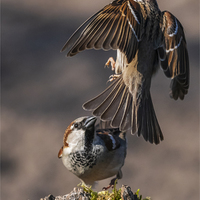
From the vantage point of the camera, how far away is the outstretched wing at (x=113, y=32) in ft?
12.0

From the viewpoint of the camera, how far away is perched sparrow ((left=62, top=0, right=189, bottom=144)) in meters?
3.74

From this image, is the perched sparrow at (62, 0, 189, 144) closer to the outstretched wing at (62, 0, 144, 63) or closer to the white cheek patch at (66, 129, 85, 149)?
the outstretched wing at (62, 0, 144, 63)

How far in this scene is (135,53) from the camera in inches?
152

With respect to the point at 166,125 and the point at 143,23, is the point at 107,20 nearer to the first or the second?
the point at 143,23

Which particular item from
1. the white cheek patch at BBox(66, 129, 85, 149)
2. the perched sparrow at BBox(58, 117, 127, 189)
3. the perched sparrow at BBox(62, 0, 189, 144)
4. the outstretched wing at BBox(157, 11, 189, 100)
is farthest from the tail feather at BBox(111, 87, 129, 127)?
the outstretched wing at BBox(157, 11, 189, 100)

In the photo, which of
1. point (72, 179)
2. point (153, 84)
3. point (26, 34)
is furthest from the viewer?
point (26, 34)

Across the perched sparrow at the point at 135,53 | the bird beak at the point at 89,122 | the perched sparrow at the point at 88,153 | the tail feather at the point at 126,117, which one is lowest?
the perched sparrow at the point at 88,153

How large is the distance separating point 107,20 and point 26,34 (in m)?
7.49

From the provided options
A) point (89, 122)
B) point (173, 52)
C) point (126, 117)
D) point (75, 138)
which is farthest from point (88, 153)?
point (173, 52)

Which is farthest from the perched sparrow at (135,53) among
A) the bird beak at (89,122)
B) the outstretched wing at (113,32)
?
the bird beak at (89,122)

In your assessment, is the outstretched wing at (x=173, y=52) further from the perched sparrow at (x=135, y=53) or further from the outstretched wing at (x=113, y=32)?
the outstretched wing at (x=113, y=32)

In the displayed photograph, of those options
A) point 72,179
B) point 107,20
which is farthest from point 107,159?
point 72,179

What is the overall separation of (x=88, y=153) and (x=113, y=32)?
1195mm

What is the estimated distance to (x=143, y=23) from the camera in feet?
12.8
